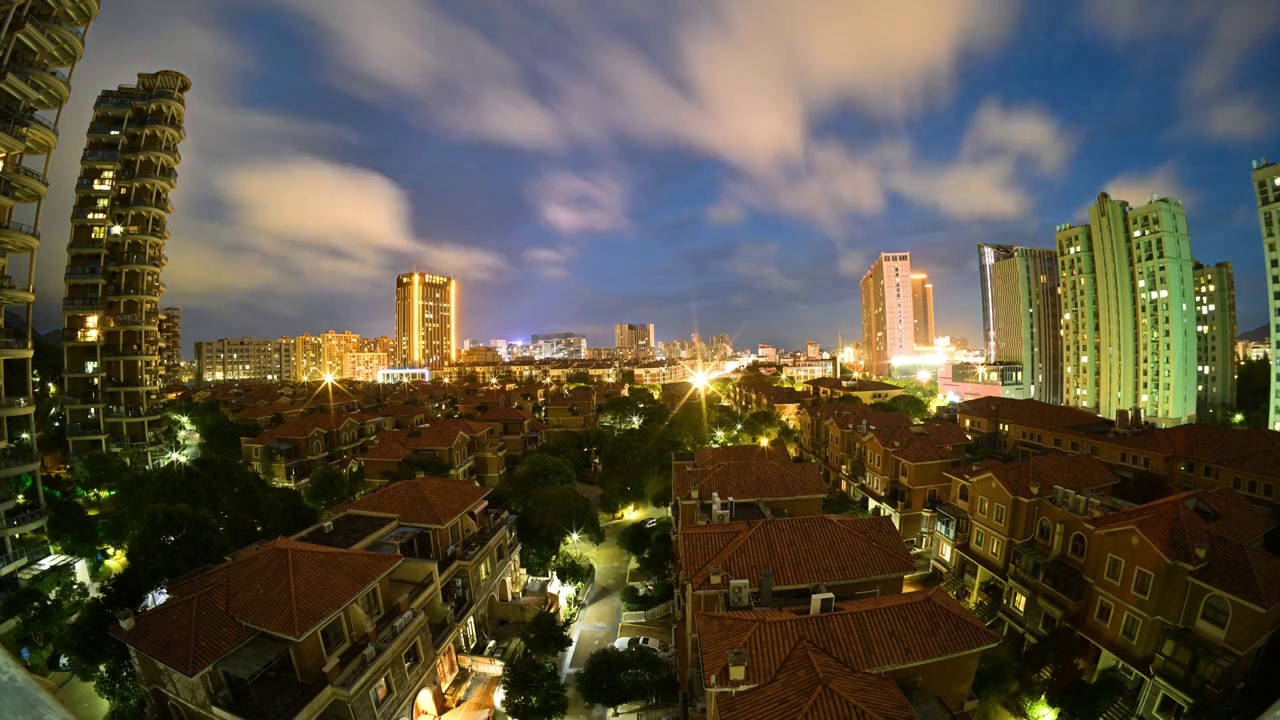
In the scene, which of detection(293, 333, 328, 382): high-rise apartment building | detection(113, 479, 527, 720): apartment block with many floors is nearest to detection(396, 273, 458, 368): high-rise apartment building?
detection(293, 333, 328, 382): high-rise apartment building

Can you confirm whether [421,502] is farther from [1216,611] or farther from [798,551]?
[1216,611]

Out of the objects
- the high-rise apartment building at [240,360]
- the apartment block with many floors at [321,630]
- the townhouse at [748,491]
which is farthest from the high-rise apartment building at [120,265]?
the high-rise apartment building at [240,360]

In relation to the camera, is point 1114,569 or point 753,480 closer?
point 1114,569

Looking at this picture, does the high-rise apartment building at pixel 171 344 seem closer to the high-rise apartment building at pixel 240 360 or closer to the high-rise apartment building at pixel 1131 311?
the high-rise apartment building at pixel 240 360

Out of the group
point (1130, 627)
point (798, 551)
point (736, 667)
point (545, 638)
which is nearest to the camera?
point (736, 667)

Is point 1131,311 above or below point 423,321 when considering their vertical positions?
below

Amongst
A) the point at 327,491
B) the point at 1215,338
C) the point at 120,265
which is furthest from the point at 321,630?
the point at 1215,338
